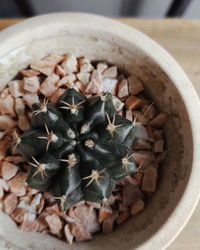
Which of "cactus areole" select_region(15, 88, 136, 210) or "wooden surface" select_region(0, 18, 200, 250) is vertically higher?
"wooden surface" select_region(0, 18, 200, 250)

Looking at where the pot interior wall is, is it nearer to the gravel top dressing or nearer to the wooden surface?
the gravel top dressing

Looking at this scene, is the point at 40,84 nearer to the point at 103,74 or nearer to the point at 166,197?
the point at 103,74

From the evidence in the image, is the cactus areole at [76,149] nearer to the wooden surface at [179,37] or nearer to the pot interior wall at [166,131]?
the pot interior wall at [166,131]

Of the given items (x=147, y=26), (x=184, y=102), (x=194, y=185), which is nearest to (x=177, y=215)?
(x=194, y=185)

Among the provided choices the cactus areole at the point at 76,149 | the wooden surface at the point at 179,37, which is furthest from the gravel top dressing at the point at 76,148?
the wooden surface at the point at 179,37

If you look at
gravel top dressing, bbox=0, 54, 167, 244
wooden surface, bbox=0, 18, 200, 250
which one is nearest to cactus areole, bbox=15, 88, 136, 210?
gravel top dressing, bbox=0, 54, 167, 244

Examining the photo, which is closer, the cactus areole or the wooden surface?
the cactus areole
